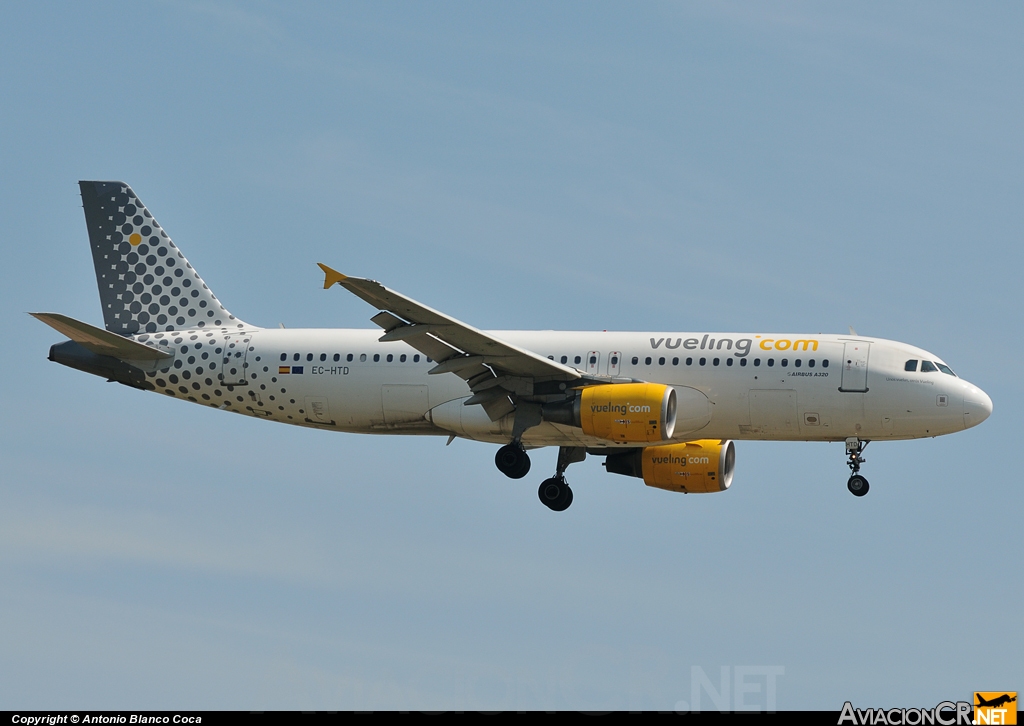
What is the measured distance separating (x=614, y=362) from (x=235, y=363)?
423 inches

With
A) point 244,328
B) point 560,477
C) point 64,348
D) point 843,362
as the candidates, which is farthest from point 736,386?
point 64,348

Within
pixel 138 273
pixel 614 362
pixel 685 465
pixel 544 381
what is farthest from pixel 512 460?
pixel 138 273

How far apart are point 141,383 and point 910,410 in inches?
839

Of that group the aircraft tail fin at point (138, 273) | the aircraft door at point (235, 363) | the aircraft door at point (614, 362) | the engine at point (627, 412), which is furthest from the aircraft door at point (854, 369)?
the aircraft tail fin at point (138, 273)

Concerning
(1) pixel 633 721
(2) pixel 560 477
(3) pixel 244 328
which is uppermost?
(3) pixel 244 328

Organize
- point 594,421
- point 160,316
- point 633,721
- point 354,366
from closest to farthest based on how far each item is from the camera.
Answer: point 633,721 < point 594,421 < point 354,366 < point 160,316

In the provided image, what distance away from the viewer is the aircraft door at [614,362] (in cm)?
4456

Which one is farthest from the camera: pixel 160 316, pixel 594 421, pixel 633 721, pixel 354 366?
pixel 160 316

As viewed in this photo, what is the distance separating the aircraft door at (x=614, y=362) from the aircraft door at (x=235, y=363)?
33.6 ft

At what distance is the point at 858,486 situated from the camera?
4381 cm

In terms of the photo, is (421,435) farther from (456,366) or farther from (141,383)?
(141,383)

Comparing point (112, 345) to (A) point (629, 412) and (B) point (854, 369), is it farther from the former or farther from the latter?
(B) point (854, 369)

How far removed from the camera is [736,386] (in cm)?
4350

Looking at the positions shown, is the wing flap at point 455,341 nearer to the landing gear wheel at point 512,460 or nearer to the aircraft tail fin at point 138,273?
the landing gear wheel at point 512,460
